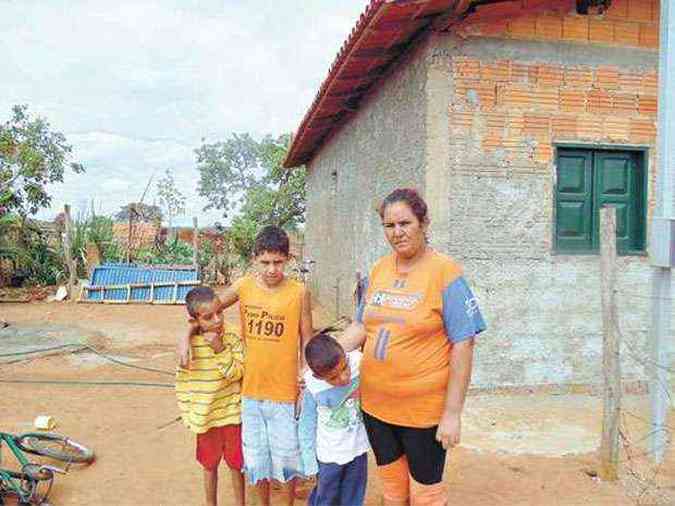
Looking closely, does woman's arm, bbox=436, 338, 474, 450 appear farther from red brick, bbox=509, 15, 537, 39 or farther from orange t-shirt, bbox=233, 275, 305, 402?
red brick, bbox=509, 15, 537, 39

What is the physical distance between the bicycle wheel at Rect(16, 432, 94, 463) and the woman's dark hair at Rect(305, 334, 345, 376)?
8.03 feet

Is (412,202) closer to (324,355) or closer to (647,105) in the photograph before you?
(324,355)

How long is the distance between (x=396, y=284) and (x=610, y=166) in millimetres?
4214

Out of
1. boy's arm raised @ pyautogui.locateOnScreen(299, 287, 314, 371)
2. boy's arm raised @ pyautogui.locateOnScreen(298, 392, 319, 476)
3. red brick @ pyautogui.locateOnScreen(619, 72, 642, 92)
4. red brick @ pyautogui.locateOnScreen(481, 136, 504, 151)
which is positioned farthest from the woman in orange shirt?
red brick @ pyautogui.locateOnScreen(619, 72, 642, 92)

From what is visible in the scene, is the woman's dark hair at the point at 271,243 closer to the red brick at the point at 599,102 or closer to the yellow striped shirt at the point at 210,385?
the yellow striped shirt at the point at 210,385

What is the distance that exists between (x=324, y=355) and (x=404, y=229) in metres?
0.62

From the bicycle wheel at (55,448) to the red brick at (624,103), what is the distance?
17.6ft

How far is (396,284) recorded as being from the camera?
2.47 meters

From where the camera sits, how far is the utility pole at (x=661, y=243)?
3.99 m

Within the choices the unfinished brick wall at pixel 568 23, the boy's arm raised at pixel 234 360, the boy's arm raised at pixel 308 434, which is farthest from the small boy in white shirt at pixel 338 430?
the unfinished brick wall at pixel 568 23

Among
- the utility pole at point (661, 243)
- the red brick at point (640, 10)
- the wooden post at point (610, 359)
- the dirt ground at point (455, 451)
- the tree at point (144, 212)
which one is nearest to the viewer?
the dirt ground at point (455, 451)

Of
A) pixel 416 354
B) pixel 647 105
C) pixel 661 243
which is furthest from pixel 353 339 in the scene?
pixel 647 105

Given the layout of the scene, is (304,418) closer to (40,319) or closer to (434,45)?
(434,45)

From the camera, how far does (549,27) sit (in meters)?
5.52
